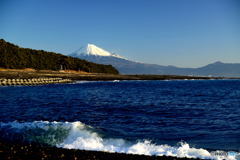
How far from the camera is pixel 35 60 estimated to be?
491ft

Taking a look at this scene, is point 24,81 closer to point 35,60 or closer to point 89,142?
point 35,60

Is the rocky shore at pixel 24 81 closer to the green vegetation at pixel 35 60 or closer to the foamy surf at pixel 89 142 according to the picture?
the green vegetation at pixel 35 60

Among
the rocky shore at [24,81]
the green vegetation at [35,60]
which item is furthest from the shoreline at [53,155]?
the green vegetation at [35,60]

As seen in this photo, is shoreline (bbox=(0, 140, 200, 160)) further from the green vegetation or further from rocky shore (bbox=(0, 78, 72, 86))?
the green vegetation

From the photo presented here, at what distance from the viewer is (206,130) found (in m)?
21.0

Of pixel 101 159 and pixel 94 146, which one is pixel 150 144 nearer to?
pixel 94 146

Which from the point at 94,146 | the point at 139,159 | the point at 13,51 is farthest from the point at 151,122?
the point at 13,51

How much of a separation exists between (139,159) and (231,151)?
6171mm

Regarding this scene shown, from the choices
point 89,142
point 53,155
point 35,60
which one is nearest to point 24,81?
point 35,60

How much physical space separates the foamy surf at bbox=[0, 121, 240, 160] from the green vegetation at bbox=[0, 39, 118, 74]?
380 ft

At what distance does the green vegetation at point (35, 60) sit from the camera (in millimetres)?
133000

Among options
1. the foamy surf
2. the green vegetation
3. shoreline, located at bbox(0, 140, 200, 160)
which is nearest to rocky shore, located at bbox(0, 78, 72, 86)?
the green vegetation

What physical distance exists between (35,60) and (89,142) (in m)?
140

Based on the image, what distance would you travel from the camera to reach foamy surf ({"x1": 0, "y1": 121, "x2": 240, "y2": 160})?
14505 millimetres
